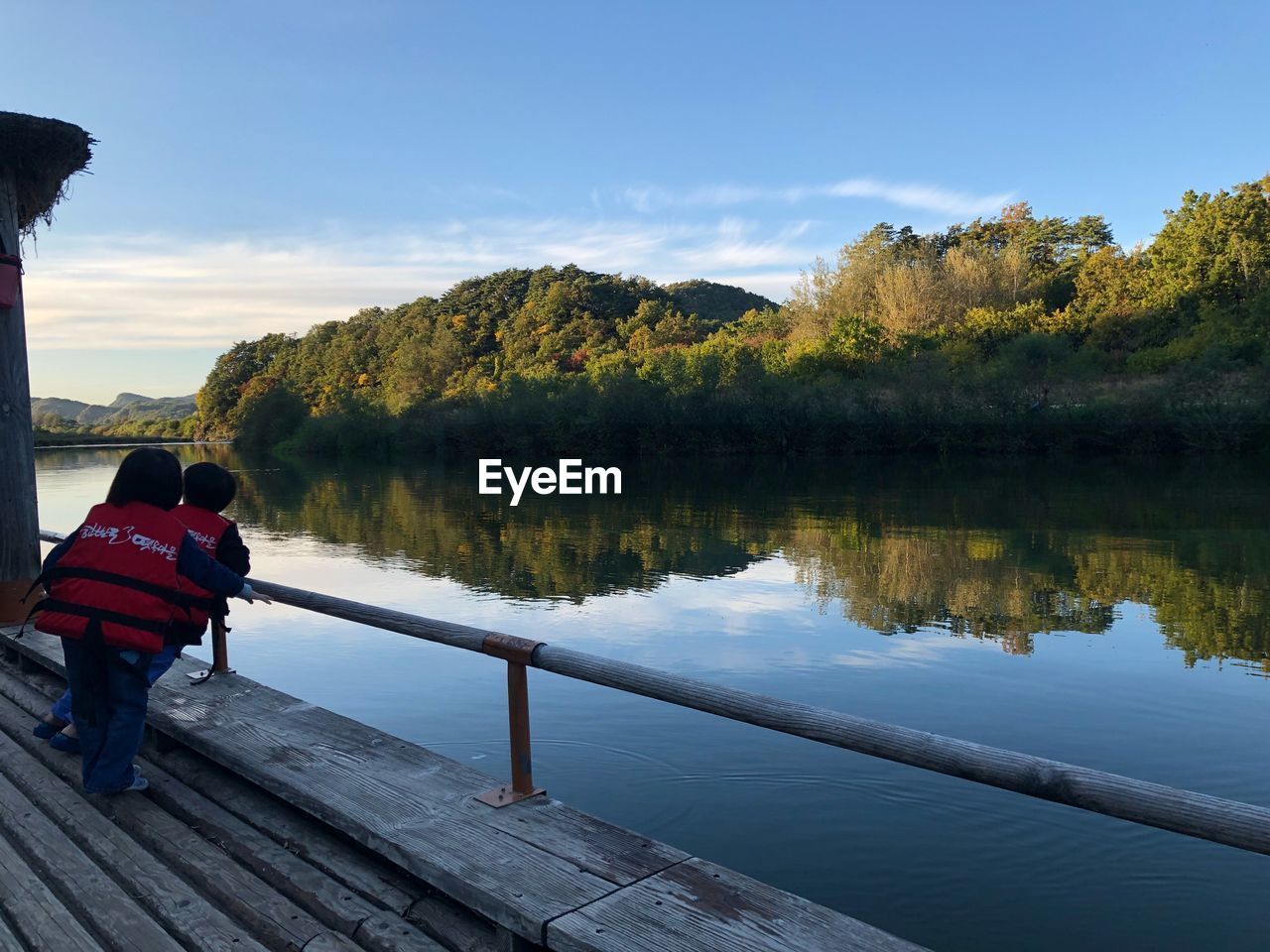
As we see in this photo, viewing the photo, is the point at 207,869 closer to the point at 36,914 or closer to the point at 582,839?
the point at 36,914

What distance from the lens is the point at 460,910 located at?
2619 mm

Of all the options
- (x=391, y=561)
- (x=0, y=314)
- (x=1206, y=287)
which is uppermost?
(x=1206, y=287)

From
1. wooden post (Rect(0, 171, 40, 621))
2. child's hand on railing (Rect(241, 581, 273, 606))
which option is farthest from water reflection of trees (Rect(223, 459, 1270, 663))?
child's hand on railing (Rect(241, 581, 273, 606))

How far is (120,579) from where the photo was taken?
10.7 feet

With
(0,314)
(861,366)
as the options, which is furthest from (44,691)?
(861,366)

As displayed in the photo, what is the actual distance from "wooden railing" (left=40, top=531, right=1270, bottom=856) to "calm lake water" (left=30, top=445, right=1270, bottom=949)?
1.91 m

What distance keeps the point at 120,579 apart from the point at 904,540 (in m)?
12.9

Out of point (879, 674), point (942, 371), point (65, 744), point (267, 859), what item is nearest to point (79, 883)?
point (267, 859)

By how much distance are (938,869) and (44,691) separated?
4242 millimetres

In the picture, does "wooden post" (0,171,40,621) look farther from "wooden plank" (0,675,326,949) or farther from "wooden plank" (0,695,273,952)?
"wooden plank" (0,675,326,949)

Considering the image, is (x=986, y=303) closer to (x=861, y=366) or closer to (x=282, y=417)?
(x=861, y=366)

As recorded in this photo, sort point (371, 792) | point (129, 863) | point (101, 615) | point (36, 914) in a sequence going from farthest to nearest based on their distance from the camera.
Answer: point (101, 615)
point (371, 792)
point (129, 863)
point (36, 914)

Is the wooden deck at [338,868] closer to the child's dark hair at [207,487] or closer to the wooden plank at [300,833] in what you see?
the wooden plank at [300,833]

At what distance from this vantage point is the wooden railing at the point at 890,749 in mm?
1869
